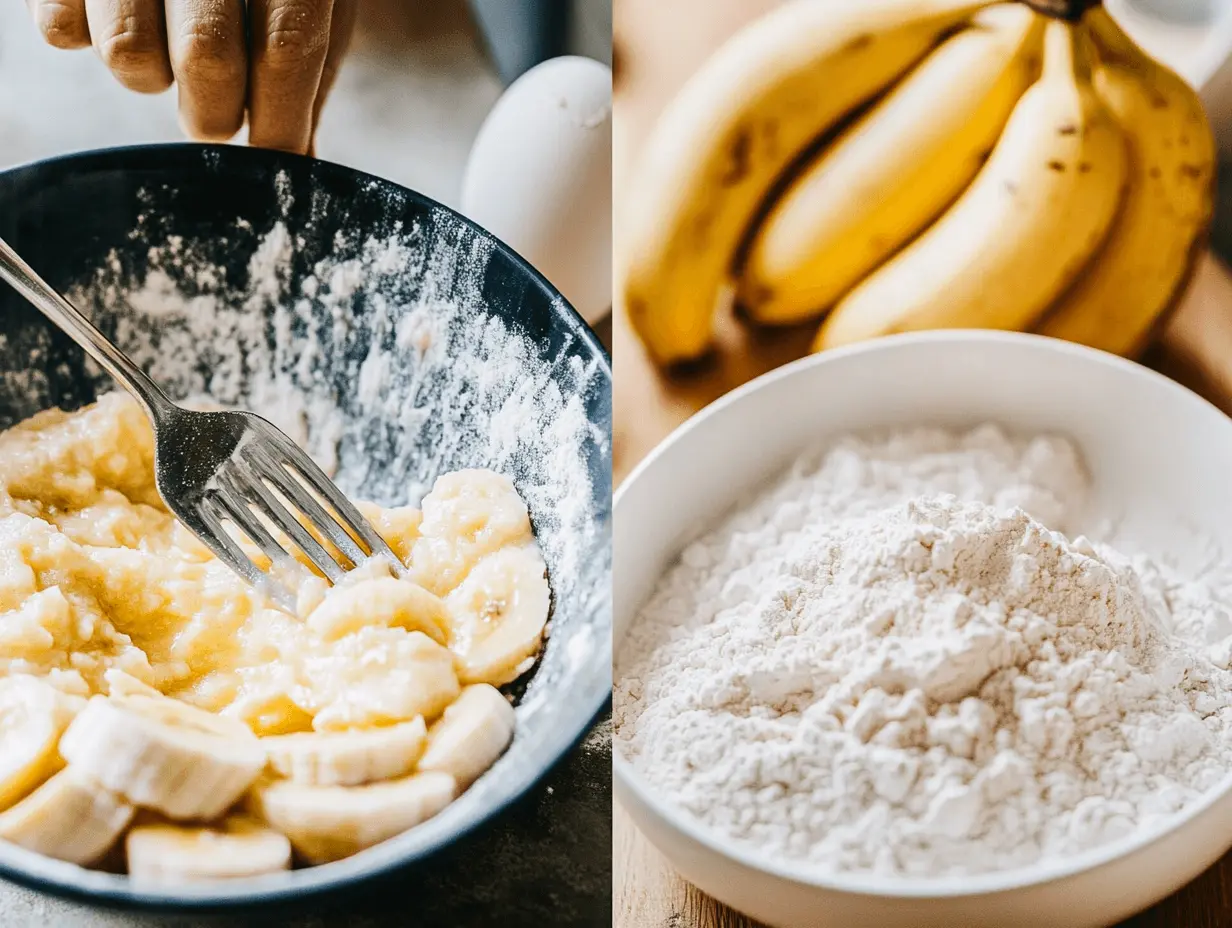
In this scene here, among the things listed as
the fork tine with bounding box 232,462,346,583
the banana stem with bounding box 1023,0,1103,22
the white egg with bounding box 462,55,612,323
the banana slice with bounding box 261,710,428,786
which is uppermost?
the banana stem with bounding box 1023,0,1103,22

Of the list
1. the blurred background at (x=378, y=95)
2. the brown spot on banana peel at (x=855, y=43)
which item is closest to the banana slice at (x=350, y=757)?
the blurred background at (x=378, y=95)

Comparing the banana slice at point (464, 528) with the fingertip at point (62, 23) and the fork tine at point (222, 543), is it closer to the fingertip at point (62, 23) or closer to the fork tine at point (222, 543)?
the fork tine at point (222, 543)

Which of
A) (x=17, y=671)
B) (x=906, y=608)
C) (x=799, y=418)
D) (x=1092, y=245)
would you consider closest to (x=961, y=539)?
(x=906, y=608)

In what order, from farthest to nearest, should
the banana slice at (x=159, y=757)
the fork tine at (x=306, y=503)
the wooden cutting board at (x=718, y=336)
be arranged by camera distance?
1. the wooden cutting board at (x=718, y=336)
2. the fork tine at (x=306, y=503)
3. the banana slice at (x=159, y=757)

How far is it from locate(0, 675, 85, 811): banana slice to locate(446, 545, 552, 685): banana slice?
0.64 feet

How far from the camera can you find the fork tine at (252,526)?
64 centimetres

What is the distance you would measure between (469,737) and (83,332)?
0.31 m

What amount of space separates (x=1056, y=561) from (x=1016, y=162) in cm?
34

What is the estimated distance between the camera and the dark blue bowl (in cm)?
67

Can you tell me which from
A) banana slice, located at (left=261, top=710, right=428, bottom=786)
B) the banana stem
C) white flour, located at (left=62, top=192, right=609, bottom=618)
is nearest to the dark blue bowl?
white flour, located at (left=62, top=192, right=609, bottom=618)

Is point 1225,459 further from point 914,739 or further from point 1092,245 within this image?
point 914,739

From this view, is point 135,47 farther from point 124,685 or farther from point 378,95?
point 124,685

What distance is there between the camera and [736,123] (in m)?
0.91

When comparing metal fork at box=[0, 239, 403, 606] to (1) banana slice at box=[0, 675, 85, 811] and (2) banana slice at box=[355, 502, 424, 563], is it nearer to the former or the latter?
(2) banana slice at box=[355, 502, 424, 563]
